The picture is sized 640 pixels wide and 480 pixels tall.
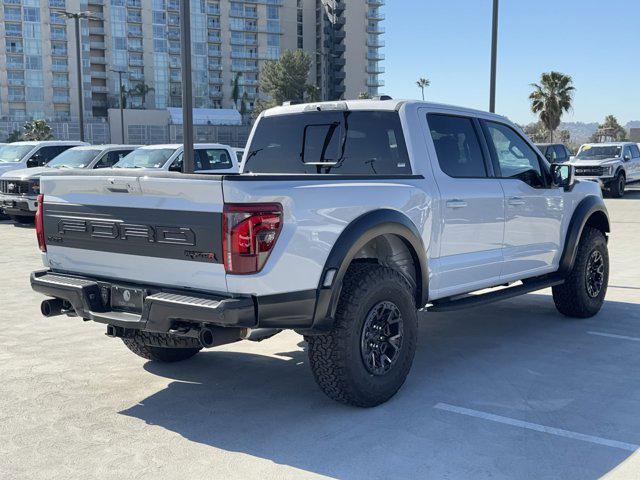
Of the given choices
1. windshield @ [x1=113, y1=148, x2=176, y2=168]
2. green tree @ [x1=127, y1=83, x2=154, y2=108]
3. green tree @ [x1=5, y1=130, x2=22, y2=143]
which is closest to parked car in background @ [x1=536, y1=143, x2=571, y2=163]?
windshield @ [x1=113, y1=148, x2=176, y2=168]

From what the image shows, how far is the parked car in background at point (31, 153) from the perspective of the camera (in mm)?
18844

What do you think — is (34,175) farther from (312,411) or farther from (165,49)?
(165,49)

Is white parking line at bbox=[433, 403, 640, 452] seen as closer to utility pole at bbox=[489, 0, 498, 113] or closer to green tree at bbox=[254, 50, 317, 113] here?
utility pole at bbox=[489, 0, 498, 113]

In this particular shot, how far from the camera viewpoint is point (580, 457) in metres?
3.91

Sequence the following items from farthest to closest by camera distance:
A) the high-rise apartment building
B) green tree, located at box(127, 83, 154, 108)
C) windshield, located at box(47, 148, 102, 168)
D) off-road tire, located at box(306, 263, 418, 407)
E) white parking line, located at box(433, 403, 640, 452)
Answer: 1. green tree, located at box(127, 83, 154, 108)
2. the high-rise apartment building
3. windshield, located at box(47, 148, 102, 168)
4. off-road tire, located at box(306, 263, 418, 407)
5. white parking line, located at box(433, 403, 640, 452)

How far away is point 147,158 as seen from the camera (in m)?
16.0

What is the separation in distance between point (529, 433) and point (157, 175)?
8.73 feet

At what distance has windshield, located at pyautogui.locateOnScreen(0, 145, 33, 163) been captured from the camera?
63.3 ft

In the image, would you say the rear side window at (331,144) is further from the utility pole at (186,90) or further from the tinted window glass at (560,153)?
the tinted window glass at (560,153)

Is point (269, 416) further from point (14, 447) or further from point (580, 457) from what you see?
point (580, 457)

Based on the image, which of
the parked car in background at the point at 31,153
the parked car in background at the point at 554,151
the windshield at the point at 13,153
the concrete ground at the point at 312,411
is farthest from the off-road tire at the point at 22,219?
the parked car in background at the point at 554,151

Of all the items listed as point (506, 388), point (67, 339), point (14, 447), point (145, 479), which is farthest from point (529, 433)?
point (67, 339)

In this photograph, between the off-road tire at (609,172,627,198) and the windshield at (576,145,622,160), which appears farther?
the windshield at (576,145,622,160)

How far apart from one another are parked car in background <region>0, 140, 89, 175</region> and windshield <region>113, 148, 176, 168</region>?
3.92 metres
